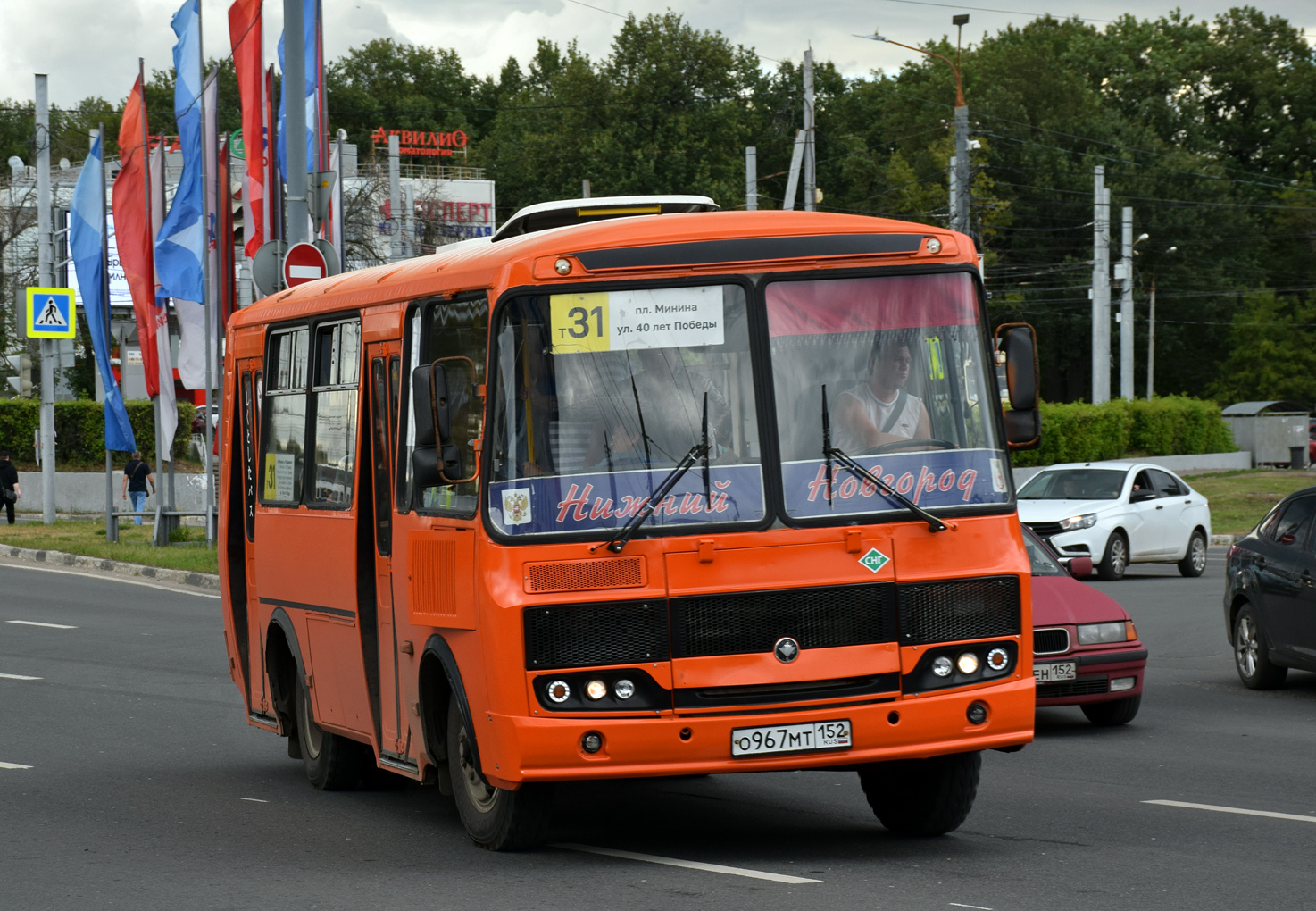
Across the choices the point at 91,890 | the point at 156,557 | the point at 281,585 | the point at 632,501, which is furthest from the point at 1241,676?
the point at 156,557

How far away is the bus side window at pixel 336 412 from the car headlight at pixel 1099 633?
5137mm

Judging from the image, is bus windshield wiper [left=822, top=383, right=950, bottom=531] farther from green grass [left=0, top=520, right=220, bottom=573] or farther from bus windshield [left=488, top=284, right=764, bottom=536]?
green grass [left=0, top=520, right=220, bottom=573]

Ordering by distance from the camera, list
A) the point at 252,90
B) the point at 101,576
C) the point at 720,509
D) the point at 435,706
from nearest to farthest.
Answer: the point at 720,509 → the point at 435,706 → the point at 252,90 → the point at 101,576

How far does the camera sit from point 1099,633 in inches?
473

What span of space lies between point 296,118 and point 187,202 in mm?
7683

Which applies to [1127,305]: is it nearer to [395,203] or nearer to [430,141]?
[395,203]

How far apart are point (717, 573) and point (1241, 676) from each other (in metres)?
9.09

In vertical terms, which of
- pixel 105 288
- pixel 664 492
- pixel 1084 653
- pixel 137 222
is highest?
pixel 137 222

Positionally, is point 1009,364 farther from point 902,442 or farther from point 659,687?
point 659,687

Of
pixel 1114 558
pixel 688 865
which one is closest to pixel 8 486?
pixel 1114 558

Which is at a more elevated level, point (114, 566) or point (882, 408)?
point (882, 408)

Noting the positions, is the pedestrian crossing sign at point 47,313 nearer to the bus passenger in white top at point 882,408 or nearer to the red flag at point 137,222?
the red flag at point 137,222

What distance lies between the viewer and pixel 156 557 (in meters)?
27.2

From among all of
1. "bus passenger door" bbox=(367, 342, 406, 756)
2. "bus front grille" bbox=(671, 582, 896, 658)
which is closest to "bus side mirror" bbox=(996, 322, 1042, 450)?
"bus front grille" bbox=(671, 582, 896, 658)
